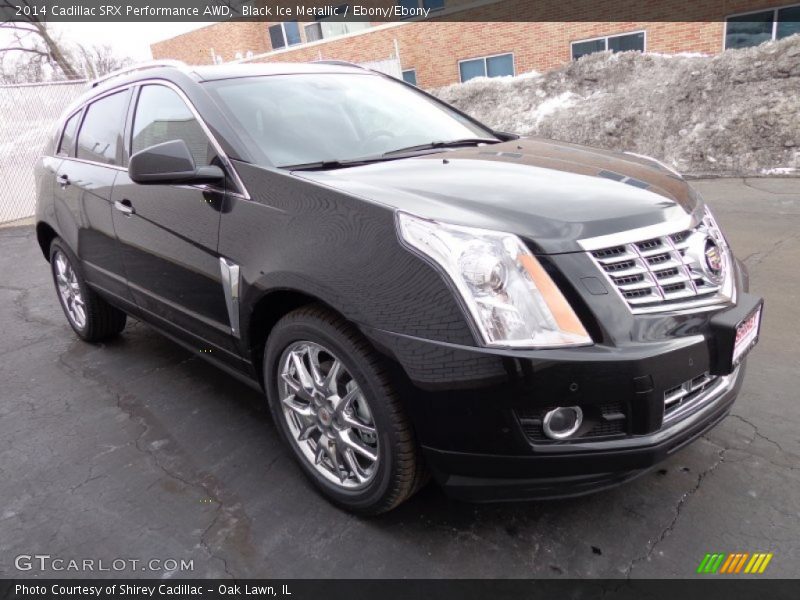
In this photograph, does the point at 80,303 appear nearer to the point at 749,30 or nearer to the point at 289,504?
the point at 289,504

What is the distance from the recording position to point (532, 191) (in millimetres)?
2221

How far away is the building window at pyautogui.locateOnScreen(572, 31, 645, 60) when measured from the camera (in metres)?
15.6

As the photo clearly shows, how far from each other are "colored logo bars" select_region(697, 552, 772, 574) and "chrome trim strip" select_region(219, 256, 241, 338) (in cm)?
199

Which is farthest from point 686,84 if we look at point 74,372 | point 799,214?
point 74,372

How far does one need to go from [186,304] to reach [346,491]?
1289 millimetres

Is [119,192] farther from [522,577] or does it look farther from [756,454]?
[756,454]

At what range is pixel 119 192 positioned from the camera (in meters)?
3.40

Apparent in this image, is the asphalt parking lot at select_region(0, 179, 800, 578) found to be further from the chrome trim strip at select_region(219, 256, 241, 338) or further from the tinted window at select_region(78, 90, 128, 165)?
the tinted window at select_region(78, 90, 128, 165)

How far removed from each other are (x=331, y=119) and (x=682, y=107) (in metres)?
9.63

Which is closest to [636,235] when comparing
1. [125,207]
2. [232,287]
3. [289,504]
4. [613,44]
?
[232,287]

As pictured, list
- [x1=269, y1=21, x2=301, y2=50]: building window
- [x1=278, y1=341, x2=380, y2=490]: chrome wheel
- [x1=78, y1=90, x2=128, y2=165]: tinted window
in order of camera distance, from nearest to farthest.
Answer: [x1=278, y1=341, x2=380, y2=490]: chrome wheel, [x1=78, y1=90, x2=128, y2=165]: tinted window, [x1=269, y1=21, x2=301, y2=50]: building window

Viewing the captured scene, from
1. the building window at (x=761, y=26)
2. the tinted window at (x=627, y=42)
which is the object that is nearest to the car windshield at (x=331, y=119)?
the building window at (x=761, y=26)

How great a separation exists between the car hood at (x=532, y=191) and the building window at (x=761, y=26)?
1374cm

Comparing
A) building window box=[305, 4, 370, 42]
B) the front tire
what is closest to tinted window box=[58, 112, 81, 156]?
the front tire
